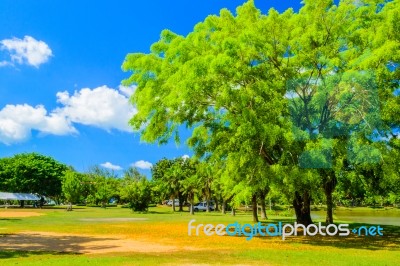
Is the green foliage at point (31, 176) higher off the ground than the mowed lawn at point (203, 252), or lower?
higher

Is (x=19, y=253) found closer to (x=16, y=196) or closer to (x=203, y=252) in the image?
(x=203, y=252)

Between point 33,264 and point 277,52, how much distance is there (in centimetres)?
1835

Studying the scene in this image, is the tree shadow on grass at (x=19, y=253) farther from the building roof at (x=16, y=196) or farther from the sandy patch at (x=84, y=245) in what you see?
the building roof at (x=16, y=196)

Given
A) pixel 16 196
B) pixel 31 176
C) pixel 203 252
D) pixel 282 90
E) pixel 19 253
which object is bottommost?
pixel 203 252

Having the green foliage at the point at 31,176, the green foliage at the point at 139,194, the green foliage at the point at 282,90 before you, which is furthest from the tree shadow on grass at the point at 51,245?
the green foliage at the point at 31,176

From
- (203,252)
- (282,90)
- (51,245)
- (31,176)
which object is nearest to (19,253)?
(51,245)

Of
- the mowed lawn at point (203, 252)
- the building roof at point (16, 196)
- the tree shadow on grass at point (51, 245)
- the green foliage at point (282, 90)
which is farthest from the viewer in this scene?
the building roof at point (16, 196)

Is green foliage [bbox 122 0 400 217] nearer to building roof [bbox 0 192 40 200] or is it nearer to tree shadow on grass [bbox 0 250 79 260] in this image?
tree shadow on grass [bbox 0 250 79 260]

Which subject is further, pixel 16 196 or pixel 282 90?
pixel 16 196

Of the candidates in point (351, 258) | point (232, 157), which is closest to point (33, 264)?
point (232, 157)

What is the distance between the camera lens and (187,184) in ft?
230

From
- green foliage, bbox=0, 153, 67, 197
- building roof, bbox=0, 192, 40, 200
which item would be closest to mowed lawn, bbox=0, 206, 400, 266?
green foliage, bbox=0, 153, 67, 197

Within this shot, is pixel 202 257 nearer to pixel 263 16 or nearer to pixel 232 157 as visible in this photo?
pixel 232 157

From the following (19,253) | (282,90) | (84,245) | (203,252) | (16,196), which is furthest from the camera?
(16,196)
